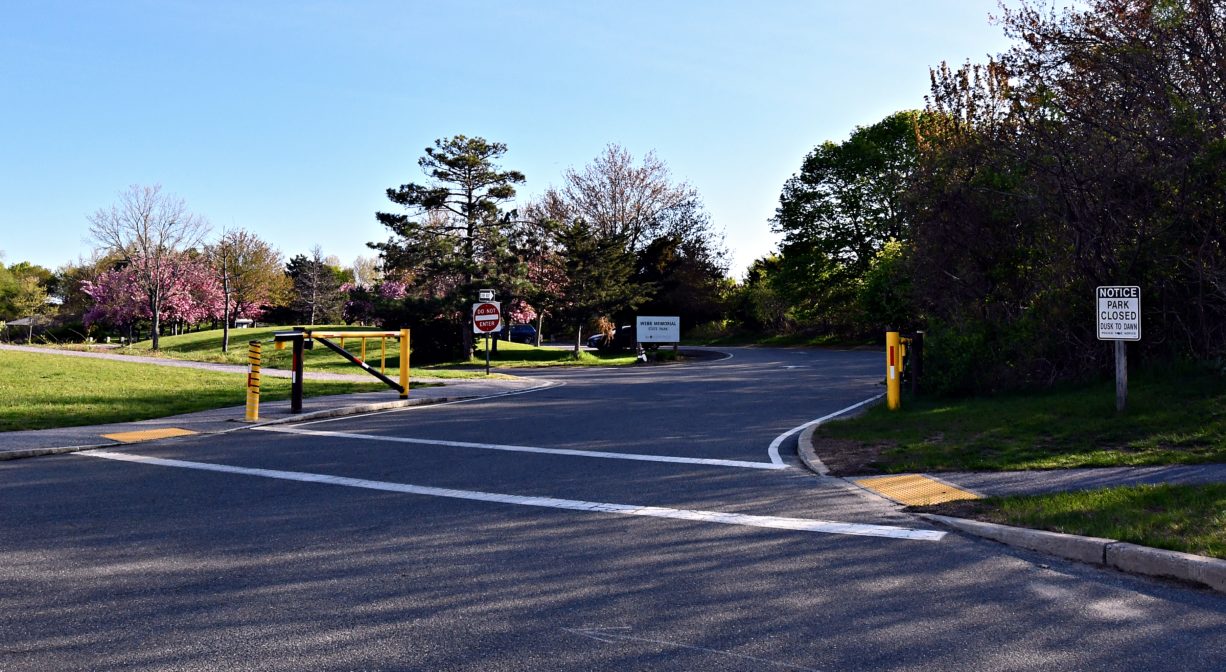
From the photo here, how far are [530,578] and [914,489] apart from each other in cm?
424

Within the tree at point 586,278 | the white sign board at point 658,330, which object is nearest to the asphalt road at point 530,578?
the white sign board at point 658,330

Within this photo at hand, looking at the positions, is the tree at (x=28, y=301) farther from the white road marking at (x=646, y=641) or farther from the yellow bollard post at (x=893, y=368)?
the white road marking at (x=646, y=641)

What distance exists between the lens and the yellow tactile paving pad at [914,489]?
766 cm

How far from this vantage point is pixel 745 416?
1464 centimetres

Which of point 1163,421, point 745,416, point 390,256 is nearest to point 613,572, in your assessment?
point 1163,421

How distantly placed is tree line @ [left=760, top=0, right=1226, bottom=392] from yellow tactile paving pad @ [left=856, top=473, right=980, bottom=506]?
6531 millimetres

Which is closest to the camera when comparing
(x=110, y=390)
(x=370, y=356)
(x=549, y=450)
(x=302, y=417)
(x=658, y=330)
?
(x=549, y=450)

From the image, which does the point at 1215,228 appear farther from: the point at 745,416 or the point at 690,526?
the point at 690,526

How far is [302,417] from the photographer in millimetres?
14312

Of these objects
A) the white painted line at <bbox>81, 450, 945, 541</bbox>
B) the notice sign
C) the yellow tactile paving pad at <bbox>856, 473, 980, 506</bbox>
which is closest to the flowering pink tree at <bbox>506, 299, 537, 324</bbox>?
the notice sign

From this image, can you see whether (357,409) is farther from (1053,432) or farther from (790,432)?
(1053,432)

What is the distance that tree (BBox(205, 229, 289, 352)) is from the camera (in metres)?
56.3

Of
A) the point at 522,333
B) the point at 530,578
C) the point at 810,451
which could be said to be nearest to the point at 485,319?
the point at 810,451

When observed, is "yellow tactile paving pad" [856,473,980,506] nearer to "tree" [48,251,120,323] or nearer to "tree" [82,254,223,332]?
"tree" [82,254,223,332]
